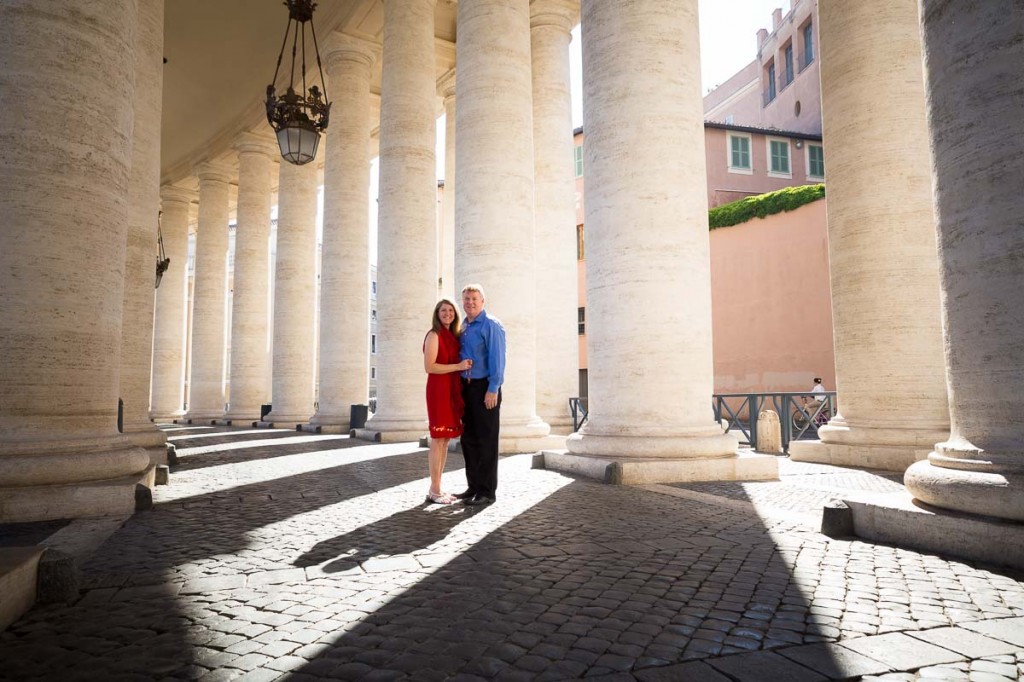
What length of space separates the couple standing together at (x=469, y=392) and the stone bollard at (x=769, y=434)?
37.7 feet

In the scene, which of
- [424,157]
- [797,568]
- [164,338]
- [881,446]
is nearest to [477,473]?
[797,568]

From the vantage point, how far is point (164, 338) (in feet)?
119

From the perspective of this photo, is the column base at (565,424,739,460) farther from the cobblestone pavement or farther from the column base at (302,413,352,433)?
the column base at (302,413,352,433)

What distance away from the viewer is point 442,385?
29.6 ft

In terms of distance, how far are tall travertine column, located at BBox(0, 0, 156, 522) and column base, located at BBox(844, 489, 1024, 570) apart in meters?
8.21

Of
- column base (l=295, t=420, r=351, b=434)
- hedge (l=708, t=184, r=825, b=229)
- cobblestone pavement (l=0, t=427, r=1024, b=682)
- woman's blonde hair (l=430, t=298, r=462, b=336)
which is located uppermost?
hedge (l=708, t=184, r=825, b=229)

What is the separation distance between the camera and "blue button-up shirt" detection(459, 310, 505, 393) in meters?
8.92

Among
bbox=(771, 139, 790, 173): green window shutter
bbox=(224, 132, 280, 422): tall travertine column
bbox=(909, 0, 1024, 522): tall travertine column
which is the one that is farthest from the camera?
bbox=(771, 139, 790, 173): green window shutter

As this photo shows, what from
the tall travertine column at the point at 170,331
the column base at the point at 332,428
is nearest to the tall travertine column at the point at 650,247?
the column base at the point at 332,428

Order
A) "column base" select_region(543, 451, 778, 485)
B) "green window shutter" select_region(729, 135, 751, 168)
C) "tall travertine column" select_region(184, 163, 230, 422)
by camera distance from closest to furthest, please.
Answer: "column base" select_region(543, 451, 778, 485)
"tall travertine column" select_region(184, 163, 230, 422)
"green window shutter" select_region(729, 135, 751, 168)

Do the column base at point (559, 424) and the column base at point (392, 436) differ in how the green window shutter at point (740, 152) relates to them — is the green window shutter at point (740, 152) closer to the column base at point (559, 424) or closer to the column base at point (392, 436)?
the column base at point (559, 424)

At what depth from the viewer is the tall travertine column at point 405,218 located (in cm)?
2045

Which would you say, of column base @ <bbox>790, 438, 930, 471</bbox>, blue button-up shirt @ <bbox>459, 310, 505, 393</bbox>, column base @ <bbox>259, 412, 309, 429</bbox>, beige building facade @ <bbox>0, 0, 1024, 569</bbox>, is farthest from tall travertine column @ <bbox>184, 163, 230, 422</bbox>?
blue button-up shirt @ <bbox>459, 310, 505, 393</bbox>

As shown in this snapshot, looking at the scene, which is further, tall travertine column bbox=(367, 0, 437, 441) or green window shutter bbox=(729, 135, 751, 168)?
Result: green window shutter bbox=(729, 135, 751, 168)
